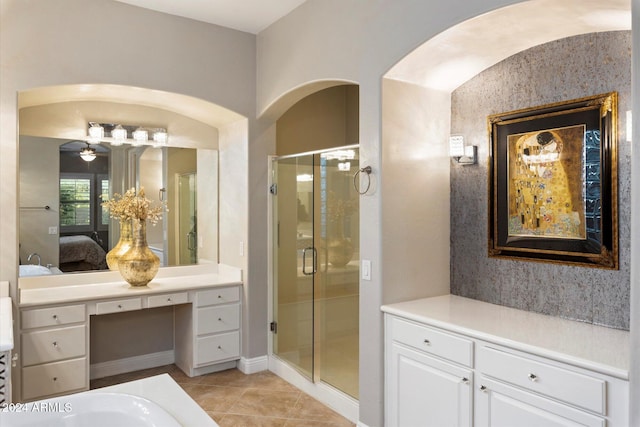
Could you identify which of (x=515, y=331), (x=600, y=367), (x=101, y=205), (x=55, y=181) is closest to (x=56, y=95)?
(x=55, y=181)

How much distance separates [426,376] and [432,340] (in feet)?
0.69

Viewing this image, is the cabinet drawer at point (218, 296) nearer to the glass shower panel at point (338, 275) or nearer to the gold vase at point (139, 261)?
the gold vase at point (139, 261)

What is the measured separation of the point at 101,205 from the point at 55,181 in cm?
39

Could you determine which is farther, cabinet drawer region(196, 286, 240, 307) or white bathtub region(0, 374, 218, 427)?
cabinet drawer region(196, 286, 240, 307)

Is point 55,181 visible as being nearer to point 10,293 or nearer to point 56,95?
point 56,95

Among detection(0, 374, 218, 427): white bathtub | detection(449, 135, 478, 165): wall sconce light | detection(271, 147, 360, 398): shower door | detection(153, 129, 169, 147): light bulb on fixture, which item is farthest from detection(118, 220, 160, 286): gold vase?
detection(449, 135, 478, 165): wall sconce light

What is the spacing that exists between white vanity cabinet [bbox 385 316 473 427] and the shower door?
20.4 inches

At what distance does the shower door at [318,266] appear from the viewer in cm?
324

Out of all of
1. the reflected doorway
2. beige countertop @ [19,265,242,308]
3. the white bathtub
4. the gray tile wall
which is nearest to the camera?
the white bathtub

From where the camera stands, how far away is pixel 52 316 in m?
3.20

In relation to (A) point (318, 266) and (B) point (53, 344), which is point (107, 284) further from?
(A) point (318, 266)

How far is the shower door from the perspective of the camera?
3.24m

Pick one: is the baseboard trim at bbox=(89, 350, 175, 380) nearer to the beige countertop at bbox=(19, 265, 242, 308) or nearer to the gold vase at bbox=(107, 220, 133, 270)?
the beige countertop at bbox=(19, 265, 242, 308)

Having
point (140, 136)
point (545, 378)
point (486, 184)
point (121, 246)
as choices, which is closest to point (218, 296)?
point (121, 246)
